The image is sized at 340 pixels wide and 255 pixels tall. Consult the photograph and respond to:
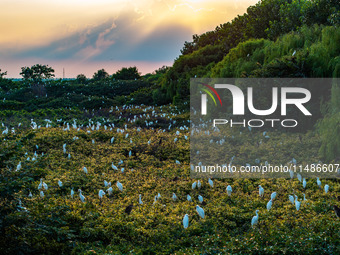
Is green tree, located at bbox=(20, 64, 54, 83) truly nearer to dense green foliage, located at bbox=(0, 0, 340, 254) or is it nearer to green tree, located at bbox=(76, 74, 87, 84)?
green tree, located at bbox=(76, 74, 87, 84)

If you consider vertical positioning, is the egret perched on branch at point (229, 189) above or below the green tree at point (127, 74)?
below

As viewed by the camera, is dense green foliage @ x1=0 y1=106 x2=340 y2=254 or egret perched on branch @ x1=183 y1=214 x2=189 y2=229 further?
egret perched on branch @ x1=183 y1=214 x2=189 y2=229

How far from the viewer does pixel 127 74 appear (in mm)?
44406

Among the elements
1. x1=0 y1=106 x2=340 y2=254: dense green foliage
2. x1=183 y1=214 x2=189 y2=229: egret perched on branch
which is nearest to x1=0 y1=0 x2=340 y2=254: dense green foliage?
x1=0 y1=106 x2=340 y2=254: dense green foliage

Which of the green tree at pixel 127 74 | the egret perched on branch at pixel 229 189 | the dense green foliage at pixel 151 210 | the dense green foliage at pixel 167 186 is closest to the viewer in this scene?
the dense green foliage at pixel 151 210

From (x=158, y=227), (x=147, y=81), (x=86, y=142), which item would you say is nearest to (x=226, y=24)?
(x=147, y=81)

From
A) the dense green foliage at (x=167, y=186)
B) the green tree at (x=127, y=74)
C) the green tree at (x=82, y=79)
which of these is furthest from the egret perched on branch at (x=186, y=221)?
the green tree at (x=127, y=74)

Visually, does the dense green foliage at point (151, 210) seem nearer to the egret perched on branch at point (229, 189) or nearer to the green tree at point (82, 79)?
the egret perched on branch at point (229, 189)

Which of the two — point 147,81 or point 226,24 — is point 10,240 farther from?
point 226,24

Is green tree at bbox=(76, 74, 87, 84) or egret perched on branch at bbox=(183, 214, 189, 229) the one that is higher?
green tree at bbox=(76, 74, 87, 84)

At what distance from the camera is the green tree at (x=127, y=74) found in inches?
1736

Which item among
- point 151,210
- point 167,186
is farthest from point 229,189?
point 151,210

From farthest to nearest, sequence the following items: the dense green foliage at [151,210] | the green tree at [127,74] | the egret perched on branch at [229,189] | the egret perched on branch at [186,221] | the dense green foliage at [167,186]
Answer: the green tree at [127,74]
the egret perched on branch at [229,189]
the egret perched on branch at [186,221]
the dense green foliage at [167,186]
the dense green foliage at [151,210]

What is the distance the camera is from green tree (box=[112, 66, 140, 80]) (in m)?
44.1
